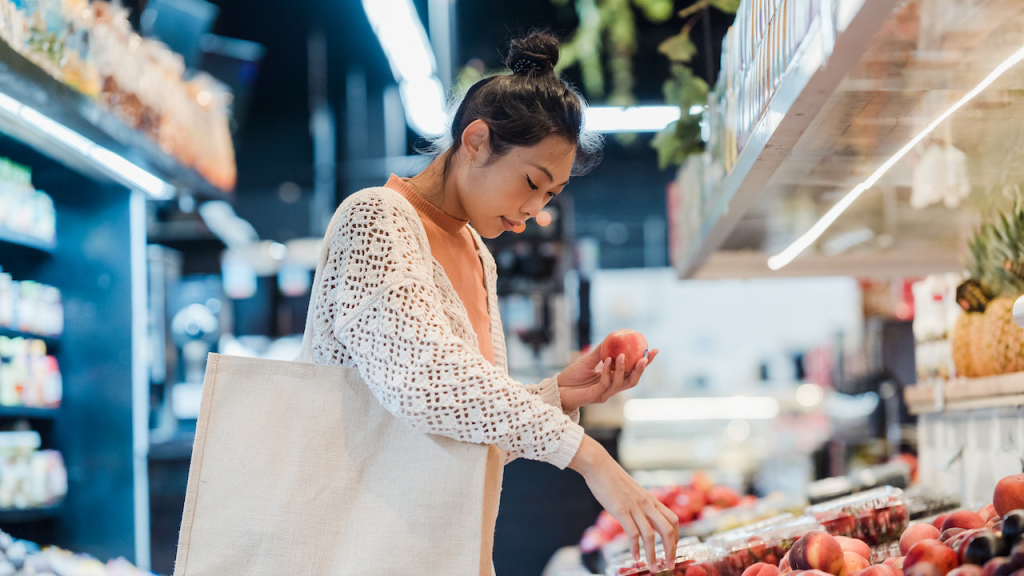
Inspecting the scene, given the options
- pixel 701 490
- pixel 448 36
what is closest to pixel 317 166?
pixel 448 36

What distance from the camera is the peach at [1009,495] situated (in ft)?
4.67

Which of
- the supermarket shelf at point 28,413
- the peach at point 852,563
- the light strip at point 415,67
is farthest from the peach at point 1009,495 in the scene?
the supermarket shelf at point 28,413

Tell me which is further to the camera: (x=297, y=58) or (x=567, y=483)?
(x=297, y=58)

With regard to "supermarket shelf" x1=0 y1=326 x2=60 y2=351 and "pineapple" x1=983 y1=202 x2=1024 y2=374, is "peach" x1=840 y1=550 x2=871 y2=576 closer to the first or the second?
"pineapple" x1=983 y1=202 x2=1024 y2=374

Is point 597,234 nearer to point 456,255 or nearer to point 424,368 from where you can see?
point 456,255

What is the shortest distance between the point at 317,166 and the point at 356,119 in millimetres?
661

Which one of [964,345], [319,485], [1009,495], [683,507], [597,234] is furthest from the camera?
[597,234]

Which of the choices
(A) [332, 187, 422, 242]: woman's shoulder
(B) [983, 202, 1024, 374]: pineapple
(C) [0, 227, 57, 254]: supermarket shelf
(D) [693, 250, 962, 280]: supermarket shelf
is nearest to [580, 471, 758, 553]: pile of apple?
(D) [693, 250, 962, 280]: supermarket shelf

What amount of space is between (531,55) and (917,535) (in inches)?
40.7

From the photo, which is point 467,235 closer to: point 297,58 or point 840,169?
point 840,169

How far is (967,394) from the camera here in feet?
7.34

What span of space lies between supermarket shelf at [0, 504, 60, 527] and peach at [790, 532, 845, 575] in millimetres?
3874

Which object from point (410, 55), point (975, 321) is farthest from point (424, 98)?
point (975, 321)

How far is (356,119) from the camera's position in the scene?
9773mm
